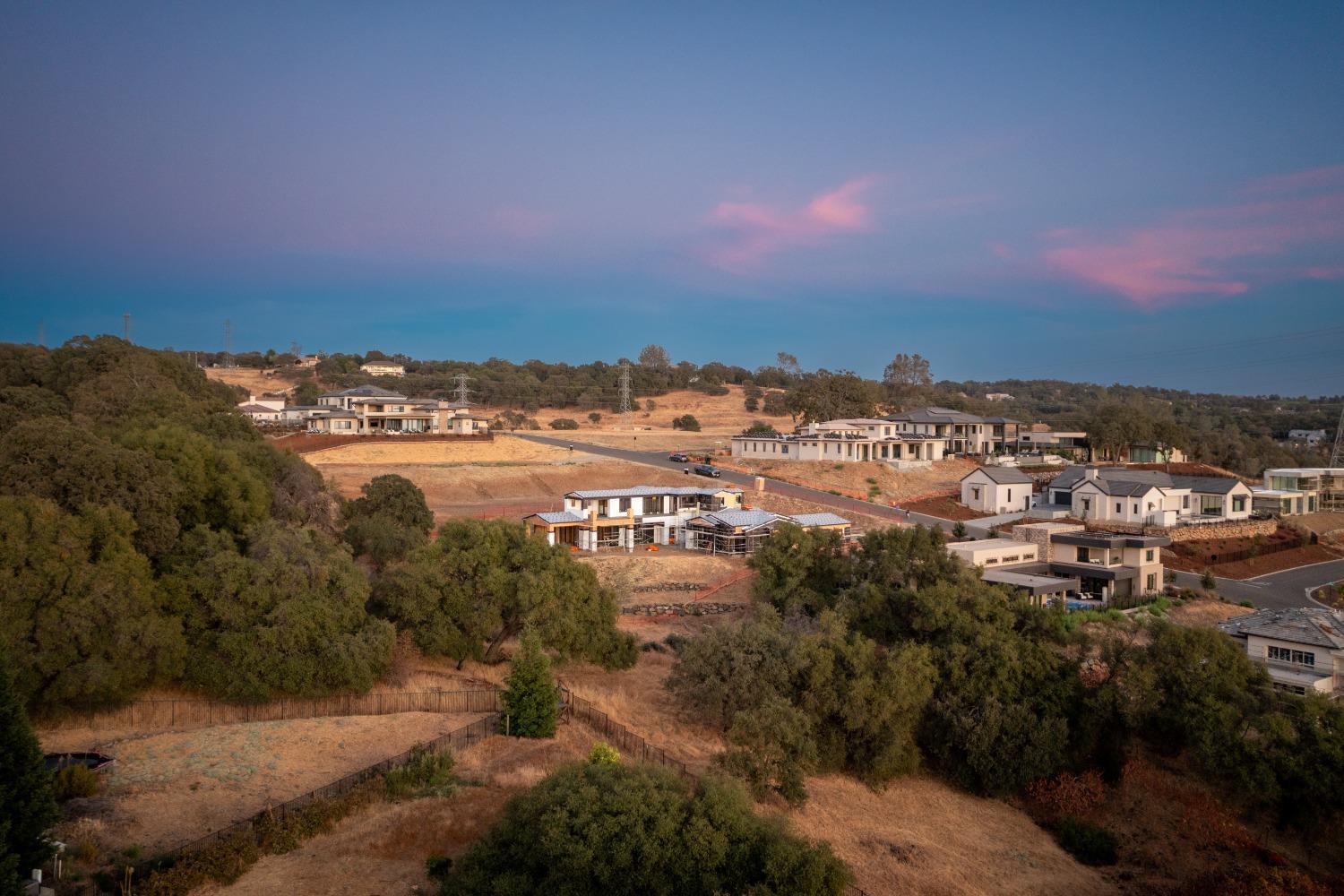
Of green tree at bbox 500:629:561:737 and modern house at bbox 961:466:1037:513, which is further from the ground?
modern house at bbox 961:466:1037:513

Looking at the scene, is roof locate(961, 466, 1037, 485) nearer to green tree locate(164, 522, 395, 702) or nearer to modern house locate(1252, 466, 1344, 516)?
modern house locate(1252, 466, 1344, 516)

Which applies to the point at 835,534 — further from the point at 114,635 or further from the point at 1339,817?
the point at 114,635

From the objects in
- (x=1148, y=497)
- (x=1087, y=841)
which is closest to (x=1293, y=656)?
(x=1087, y=841)

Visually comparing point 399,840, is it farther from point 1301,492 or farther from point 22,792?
point 1301,492

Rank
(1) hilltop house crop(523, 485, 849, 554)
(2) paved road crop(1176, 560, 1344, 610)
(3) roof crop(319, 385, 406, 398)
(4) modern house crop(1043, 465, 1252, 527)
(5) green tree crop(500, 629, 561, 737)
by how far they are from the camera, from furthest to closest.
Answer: (3) roof crop(319, 385, 406, 398) < (4) modern house crop(1043, 465, 1252, 527) < (1) hilltop house crop(523, 485, 849, 554) < (2) paved road crop(1176, 560, 1344, 610) < (5) green tree crop(500, 629, 561, 737)

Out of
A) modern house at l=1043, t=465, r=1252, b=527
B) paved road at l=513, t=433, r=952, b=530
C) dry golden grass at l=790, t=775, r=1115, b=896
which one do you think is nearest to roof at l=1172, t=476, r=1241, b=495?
modern house at l=1043, t=465, r=1252, b=527

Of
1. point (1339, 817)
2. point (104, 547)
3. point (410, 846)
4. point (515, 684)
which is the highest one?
point (104, 547)

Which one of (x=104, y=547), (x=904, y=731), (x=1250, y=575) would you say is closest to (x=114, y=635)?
(x=104, y=547)
